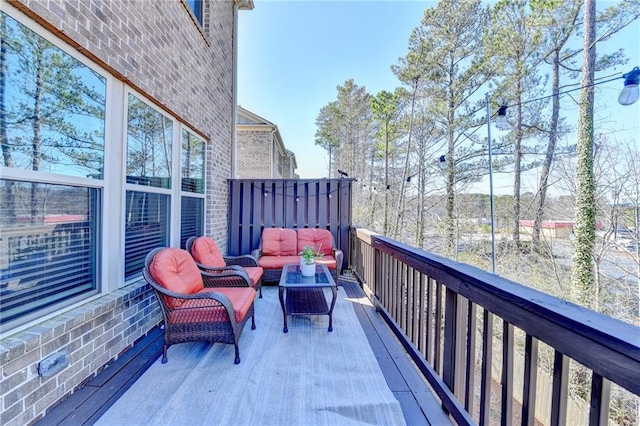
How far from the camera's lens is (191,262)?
2863 mm

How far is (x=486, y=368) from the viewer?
146 centimetres

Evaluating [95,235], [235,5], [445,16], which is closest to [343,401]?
[95,235]

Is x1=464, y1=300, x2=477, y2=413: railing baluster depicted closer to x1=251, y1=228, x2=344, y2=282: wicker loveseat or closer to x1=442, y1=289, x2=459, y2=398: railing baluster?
x1=442, y1=289, x2=459, y2=398: railing baluster

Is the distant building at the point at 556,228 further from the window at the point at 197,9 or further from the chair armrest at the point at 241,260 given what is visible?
the window at the point at 197,9

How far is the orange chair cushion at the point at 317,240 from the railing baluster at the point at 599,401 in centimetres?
429

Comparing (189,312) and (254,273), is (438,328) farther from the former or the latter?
(254,273)

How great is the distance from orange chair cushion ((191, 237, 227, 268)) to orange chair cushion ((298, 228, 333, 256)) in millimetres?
1746

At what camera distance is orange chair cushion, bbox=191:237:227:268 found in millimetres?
3395

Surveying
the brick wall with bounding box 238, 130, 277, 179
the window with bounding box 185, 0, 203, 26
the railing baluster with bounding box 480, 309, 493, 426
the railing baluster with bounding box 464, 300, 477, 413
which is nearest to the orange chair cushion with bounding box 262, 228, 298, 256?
the window with bounding box 185, 0, 203, 26

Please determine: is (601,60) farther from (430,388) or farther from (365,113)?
(430,388)

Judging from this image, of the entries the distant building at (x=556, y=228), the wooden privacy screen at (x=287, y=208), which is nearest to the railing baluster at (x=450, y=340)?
the wooden privacy screen at (x=287, y=208)

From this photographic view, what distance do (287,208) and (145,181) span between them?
3.11m

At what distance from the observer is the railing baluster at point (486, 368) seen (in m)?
1.42

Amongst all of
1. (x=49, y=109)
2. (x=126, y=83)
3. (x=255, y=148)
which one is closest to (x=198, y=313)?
(x=49, y=109)
